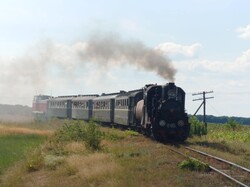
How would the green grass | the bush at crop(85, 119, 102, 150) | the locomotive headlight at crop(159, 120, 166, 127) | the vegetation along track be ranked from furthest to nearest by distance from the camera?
the locomotive headlight at crop(159, 120, 166, 127) < the bush at crop(85, 119, 102, 150) < the green grass < the vegetation along track

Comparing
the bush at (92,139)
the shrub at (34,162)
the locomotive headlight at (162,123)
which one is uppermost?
the locomotive headlight at (162,123)

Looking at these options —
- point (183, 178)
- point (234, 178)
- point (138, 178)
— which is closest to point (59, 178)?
point (138, 178)

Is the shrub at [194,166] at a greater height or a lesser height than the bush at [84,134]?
lesser

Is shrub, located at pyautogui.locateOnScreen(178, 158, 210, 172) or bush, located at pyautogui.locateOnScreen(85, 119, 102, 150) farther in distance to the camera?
bush, located at pyautogui.locateOnScreen(85, 119, 102, 150)

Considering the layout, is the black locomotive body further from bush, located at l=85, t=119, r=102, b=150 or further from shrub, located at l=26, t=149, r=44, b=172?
shrub, located at l=26, t=149, r=44, b=172

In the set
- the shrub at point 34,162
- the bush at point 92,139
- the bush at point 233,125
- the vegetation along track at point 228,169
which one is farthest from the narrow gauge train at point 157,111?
the bush at point 233,125

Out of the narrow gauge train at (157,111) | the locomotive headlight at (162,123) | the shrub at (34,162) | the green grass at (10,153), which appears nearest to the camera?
the shrub at (34,162)

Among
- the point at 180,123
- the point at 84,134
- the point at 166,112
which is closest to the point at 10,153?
the point at 84,134

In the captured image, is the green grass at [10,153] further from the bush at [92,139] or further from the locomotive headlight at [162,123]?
the locomotive headlight at [162,123]

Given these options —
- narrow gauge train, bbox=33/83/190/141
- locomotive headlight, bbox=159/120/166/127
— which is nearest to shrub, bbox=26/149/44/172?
locomotive headlight, bbox=159/120/166/127

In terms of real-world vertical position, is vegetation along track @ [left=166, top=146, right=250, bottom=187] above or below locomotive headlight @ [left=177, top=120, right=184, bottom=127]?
below

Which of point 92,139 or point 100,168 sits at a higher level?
point 92,139

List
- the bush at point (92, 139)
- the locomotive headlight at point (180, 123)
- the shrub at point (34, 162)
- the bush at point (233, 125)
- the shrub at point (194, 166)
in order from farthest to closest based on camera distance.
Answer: the bush at point (233, 125)
the locomotive headlight at point (180, 123)
the bush at point (92, 139)
the shrub at point (34, 162)
the shrub at point (194, 166)

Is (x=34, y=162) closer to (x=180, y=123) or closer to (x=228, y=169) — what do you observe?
(x=228, y=169)
